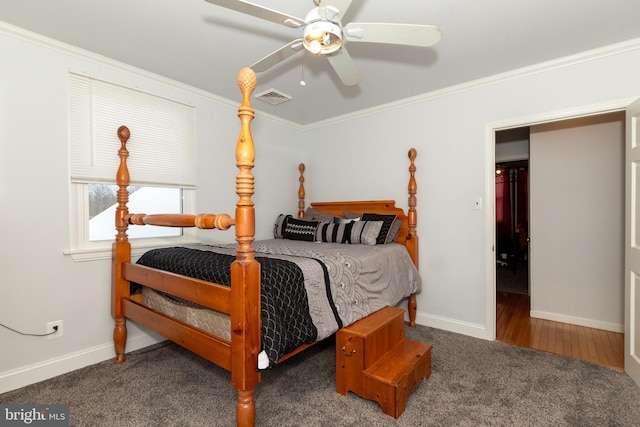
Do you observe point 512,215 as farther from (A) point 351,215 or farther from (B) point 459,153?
(A) point 351,215

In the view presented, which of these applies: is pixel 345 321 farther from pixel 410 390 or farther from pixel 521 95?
pixel 521 95

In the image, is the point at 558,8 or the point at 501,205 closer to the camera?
the point at 558,8

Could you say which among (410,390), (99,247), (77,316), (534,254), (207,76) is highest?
(207,76)

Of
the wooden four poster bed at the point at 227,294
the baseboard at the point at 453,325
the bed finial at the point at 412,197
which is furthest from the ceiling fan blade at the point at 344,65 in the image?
the baseboard at the point at 453,325

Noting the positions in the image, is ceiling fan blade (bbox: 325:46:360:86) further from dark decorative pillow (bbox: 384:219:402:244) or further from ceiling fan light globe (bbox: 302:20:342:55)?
dark decorative pillow (bbox: 384:219:402:244)

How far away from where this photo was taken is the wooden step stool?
1.72 metres

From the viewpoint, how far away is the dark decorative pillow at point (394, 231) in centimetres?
307

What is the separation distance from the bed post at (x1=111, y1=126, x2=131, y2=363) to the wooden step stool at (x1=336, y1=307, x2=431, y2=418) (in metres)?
1.62

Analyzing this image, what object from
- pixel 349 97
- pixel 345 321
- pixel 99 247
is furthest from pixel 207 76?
pixel 345 321

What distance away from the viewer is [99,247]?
241cm

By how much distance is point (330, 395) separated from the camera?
1.92m

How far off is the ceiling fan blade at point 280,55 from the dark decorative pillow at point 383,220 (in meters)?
1.81

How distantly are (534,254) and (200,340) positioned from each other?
3516mm

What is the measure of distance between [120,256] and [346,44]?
2.27 metres
